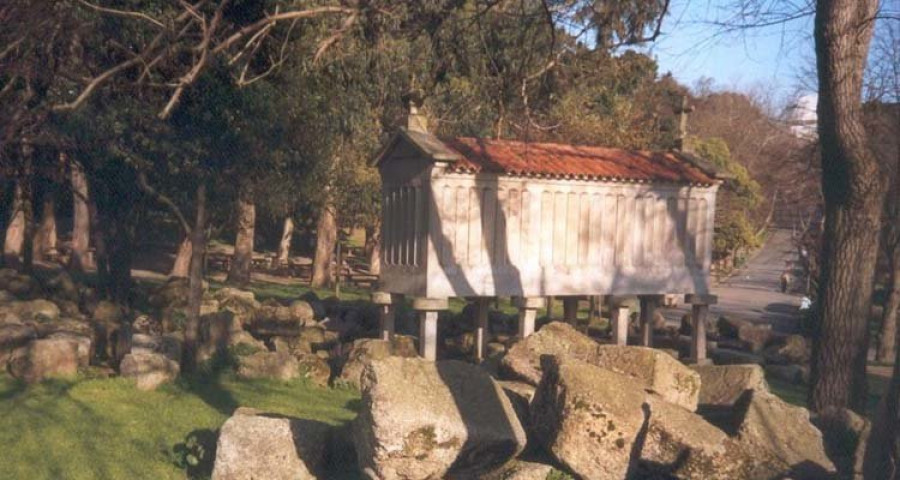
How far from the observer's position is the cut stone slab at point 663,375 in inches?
413

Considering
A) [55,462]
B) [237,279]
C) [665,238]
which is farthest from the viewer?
[237,279]

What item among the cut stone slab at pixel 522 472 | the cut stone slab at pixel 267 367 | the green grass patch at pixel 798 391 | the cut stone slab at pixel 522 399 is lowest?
the green grass patch at pixel 798 391

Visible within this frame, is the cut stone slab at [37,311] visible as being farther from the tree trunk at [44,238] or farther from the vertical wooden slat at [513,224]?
the tree trunk at [44,238]

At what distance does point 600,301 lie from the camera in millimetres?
30188

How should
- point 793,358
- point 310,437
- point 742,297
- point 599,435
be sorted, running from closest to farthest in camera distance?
point 599,435 → point 310,437 → point 793,358 → point 742,297

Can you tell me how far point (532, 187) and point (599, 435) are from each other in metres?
8.78

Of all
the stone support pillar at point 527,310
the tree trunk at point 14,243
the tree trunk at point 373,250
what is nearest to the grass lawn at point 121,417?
the stone support pillar at point 527,310

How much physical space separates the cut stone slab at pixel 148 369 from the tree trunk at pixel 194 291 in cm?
55

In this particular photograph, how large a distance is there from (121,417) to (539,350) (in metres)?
4.50

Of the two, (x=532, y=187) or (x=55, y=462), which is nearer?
(x=55, y=462)

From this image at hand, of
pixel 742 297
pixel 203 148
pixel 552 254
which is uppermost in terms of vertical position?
pixel 203 148

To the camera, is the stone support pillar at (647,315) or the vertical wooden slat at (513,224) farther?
the stone support pillar at (647,315)

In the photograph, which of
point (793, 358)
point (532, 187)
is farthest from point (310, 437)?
point (793, 358)

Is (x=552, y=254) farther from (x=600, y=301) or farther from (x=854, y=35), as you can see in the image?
(x=600, y=301)
